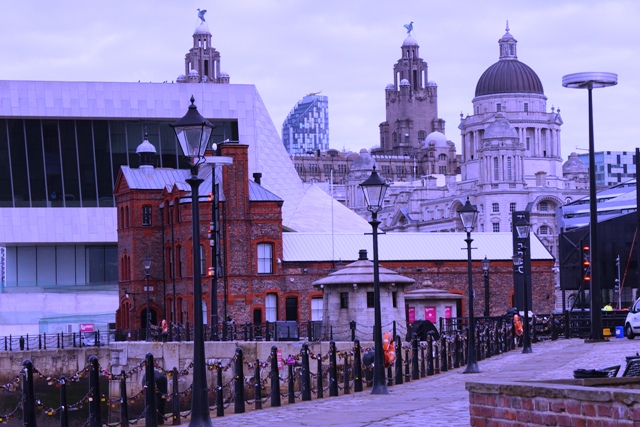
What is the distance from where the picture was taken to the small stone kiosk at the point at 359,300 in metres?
49.8

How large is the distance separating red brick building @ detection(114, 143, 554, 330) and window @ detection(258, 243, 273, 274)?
1.9 inches

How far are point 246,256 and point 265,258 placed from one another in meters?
1.17

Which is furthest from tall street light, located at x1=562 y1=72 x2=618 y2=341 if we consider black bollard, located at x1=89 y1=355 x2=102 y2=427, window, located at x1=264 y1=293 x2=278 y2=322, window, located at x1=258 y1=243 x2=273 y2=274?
window, located at x1=258 y1=243 x2=273 y2=274

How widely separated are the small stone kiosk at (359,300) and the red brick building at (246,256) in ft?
37.4

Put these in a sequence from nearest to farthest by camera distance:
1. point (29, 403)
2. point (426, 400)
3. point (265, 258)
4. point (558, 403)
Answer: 1. point (558, 403)
2. point (29, 403)
3. point (426, 400)
4. point (265, 258)

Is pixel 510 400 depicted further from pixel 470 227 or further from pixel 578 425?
pixel 470 227

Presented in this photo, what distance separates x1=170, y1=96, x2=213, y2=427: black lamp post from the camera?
19.2 meters

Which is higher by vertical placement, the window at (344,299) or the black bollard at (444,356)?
the window at (344,299)

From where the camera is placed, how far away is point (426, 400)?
914 inches

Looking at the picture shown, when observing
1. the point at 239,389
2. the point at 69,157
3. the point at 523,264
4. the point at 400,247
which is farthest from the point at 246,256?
the point at 239,389

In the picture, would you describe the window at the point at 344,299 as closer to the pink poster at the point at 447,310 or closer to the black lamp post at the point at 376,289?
the pink poster at the point at 447,310

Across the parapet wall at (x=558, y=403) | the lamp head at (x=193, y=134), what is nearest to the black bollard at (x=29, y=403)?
the lamp head at (x=193, y=134)

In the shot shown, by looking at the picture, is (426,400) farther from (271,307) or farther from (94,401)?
(271,307)

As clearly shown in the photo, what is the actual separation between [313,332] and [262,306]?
14478 millimetres
